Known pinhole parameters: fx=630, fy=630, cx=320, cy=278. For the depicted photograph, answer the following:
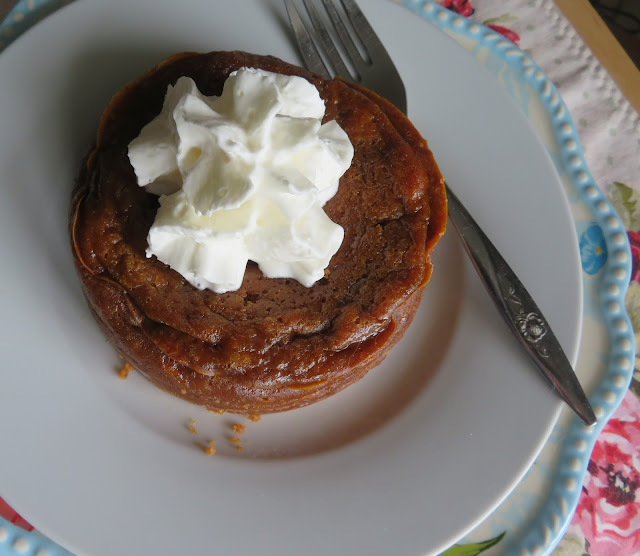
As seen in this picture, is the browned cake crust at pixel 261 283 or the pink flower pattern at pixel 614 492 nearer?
the browned cake crust at pixel 261 283

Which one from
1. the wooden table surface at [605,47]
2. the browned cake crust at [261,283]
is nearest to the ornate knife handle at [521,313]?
the browned cake crust at [261,283]

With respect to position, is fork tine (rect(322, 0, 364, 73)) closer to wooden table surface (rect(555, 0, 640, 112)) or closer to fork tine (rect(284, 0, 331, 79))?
fork tine (rect(284, 0, 331, 79))

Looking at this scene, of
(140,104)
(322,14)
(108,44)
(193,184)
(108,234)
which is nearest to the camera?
(193,184)

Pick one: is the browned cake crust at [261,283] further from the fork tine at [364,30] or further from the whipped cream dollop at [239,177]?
the fork tine at [364,30]

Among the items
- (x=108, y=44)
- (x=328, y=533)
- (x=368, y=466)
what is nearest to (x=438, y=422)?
(x=368, y=466)

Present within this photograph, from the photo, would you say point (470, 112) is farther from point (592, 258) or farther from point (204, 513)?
point (204, 513)
